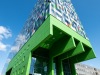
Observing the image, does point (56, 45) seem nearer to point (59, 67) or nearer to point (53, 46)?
point (53, 46)

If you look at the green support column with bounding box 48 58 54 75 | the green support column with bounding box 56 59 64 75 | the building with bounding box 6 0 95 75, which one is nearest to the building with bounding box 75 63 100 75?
the building with bounding box 6 0 95 75

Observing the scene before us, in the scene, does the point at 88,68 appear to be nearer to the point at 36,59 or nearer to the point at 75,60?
the point at 75,60

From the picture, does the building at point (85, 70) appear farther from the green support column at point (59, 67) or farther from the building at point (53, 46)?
the green support column at point (59, 67)

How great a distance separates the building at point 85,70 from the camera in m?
43.2

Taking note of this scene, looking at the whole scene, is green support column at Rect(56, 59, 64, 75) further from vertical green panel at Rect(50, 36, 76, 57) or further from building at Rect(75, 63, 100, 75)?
building at Rect(75, 63, 100, 75)

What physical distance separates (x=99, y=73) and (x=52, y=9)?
4662 cm

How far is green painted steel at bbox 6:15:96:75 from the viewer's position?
49.5 feet

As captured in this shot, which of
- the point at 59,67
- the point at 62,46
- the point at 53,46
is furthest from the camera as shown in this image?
the point at 53,46

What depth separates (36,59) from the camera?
61.4 feet

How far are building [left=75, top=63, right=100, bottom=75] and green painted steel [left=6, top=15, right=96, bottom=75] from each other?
2377 cm

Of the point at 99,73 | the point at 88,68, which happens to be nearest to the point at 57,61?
the point at 88,68

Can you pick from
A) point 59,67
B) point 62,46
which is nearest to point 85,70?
point 59,67

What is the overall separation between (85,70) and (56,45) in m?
32.0

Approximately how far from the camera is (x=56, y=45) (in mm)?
18531
